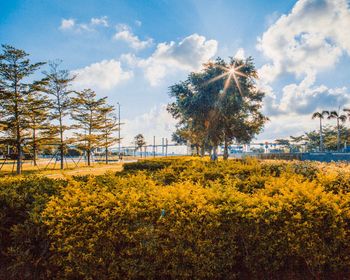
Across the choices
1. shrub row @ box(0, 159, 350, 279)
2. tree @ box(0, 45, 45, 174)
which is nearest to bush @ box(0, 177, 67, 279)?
shrub row @ box(0, 159, 350, 279)

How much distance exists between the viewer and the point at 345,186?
4.61 meters

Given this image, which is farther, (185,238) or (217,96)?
(217,96)

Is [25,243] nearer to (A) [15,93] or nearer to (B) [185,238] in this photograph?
(B) [185,238]

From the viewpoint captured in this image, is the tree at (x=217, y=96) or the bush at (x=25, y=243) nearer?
the bush at (x=25, y=243)

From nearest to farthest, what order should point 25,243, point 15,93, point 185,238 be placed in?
point 185,238, point 25,243, point 15,93

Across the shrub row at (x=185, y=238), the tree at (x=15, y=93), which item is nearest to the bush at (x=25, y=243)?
the shrub row at (x=185, y=238)

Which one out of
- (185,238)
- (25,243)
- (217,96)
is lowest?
(25,243)

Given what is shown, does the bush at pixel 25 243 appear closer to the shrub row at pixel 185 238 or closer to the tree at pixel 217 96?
the shrub row at pixel 185 238

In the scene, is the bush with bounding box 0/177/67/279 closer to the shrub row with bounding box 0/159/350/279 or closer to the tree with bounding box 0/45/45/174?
the shrub row with bounding box 0/159/350/279

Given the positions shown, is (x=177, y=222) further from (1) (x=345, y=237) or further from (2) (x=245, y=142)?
(2) (x=245, y=142)

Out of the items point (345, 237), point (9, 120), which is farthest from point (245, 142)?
point (345, 237)

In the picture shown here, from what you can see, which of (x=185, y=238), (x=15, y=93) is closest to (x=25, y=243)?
(x=185, y=238)

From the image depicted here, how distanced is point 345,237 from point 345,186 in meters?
1.69

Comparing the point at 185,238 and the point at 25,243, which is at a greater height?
the point at 185,238
